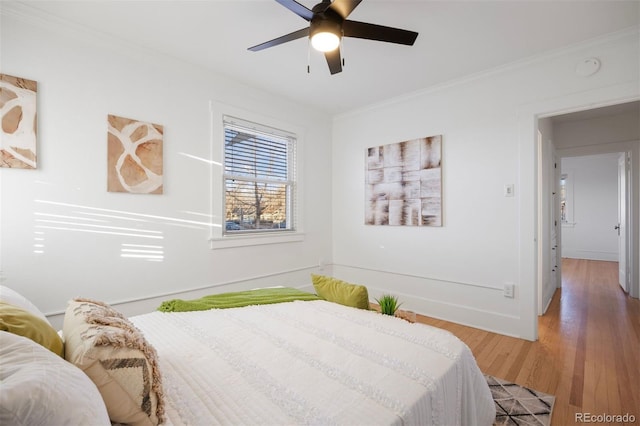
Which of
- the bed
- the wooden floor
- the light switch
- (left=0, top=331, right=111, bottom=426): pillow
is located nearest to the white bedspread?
the bed

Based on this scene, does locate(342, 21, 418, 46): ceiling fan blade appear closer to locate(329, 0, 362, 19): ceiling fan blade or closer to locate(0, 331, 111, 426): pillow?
locate(329, 0, 362, 19): ceiling fan blade

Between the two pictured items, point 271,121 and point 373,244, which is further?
Answer: point 373,244

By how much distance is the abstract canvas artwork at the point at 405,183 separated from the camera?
3.45 m

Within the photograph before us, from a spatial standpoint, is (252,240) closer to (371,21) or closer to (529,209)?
(371,21)

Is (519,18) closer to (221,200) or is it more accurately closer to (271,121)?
(271,121)

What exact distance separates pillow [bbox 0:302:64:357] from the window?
88.6 inches

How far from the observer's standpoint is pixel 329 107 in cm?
411

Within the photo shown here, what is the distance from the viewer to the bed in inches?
37.5

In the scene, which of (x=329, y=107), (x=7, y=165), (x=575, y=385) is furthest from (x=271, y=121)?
(x=575, y=385)

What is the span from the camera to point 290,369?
1.21m

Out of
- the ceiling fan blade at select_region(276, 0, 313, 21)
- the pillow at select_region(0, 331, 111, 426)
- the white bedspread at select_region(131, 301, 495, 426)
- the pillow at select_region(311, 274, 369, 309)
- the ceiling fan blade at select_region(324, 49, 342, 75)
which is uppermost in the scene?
the ceiling fan blade at select_region(276, 0, 313, 21)

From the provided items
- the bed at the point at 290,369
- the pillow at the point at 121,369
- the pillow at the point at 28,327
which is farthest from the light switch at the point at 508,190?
the pillow at the point at 28,327

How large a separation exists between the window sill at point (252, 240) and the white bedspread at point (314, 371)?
1.39 m

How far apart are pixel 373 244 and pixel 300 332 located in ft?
8.59
